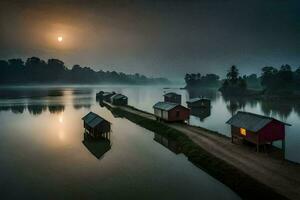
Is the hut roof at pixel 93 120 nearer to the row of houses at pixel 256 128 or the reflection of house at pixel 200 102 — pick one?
the row of houses at pixel 256 128

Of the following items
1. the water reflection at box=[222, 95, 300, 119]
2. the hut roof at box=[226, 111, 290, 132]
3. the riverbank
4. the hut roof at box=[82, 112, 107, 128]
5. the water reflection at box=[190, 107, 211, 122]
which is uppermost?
the hut roof at box=[226, 111, 290, 132]

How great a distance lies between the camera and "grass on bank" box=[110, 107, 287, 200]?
23469 mm

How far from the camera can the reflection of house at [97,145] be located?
129ft

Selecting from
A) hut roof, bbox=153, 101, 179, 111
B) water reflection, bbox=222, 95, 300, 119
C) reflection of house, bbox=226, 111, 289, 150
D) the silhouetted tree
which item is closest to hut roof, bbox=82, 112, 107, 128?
hut roof, bbox=153, 101, 179, 111

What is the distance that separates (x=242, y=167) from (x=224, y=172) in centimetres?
211

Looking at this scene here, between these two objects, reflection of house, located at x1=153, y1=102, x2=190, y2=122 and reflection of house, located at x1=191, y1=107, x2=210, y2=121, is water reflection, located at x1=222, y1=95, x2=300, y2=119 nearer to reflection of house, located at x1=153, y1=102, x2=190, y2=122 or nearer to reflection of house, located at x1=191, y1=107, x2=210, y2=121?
reflection of house, located at x1=191, y1=107, x2=210, y2=121

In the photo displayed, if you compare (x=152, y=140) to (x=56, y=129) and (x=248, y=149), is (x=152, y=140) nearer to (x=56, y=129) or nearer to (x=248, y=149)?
(x=248, y=149)

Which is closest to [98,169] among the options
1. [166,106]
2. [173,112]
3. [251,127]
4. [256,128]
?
[251,127]

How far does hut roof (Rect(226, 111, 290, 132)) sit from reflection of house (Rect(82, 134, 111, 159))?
824 inches

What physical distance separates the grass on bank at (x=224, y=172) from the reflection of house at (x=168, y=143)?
2.44 feet

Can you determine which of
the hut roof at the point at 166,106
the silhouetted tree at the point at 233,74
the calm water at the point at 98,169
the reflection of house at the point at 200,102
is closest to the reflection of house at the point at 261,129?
the calm water at the point at 98,169

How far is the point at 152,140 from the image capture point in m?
47.2

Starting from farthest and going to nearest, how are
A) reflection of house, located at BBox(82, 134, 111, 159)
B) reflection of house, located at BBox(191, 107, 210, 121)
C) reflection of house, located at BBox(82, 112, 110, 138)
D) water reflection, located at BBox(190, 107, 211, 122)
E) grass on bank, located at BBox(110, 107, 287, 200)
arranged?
reflection of house, located at BBox(191, 107, 210, 121) < water reflection, located at BBox(190, 107, 211, 122) < reflection of house, located at BBox(82, 112, 110, 138) < reflection of house, located at BBox(82, 134, 111, 159) < grass on bank, located at BBox(110, 107, 287, 200)

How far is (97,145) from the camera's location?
43.2 m
